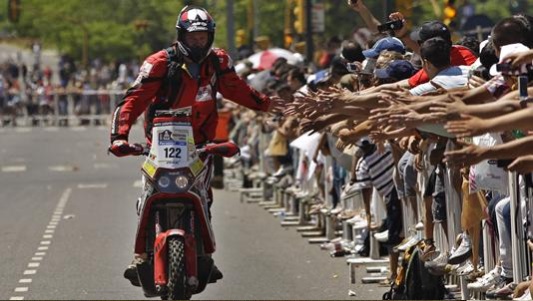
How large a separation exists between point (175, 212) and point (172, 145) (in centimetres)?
46

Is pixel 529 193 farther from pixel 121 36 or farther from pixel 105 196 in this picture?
pixel 121 36

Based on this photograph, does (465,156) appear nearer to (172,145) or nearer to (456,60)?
(172,145)

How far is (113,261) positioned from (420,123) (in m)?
8.89

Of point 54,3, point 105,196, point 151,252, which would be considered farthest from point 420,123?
point 54,3

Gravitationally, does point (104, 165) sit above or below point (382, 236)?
below

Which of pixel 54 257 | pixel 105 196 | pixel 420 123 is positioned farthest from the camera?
pixel 105 196

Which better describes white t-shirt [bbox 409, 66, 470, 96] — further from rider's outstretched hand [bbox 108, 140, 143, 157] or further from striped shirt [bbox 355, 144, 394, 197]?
striped shirt [bbox 355, 144, 394, 197]

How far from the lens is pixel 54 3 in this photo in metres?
110

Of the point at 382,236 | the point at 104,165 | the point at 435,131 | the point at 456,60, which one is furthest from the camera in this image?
the point at 104,165

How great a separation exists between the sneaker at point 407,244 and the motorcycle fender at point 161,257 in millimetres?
2711

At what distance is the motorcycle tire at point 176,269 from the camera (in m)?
11.6

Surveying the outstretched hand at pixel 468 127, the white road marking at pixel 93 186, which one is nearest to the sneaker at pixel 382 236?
the outstretched hand at pixel 468 127

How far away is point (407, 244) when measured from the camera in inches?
557

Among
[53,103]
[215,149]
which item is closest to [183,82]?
[215,149]
